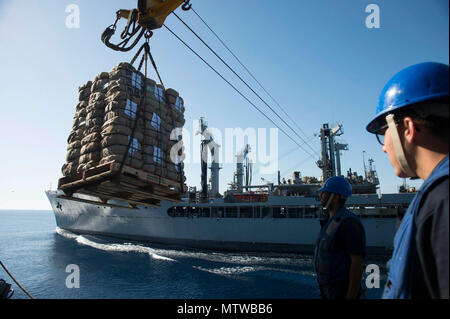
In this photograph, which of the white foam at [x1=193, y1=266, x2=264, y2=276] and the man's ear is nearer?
the man's ear

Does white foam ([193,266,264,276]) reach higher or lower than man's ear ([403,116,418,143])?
lower

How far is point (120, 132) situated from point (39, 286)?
11752 millimetres

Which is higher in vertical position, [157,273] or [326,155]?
[326,155]

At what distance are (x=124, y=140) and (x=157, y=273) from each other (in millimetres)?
10683

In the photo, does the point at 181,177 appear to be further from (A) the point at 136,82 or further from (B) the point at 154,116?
(A) the point at 136,82

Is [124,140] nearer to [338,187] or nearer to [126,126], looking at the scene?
[126,126]

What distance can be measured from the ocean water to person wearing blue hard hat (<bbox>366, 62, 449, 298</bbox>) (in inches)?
404

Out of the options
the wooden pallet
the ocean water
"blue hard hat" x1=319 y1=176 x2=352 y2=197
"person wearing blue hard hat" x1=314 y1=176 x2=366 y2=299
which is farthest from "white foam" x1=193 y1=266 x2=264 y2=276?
"person wearing blue hard hat" x1=314 y1=176 x2=366 y2=299

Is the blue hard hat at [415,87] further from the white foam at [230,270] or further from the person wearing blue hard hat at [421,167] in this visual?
the white foam at [230,270]

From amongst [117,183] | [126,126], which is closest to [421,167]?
[117,183]

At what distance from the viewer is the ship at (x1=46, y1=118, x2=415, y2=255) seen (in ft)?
57.8

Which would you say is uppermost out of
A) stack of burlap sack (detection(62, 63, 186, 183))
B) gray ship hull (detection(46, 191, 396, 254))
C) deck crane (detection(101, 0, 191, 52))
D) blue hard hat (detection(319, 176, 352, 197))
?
deck crane (detection(101, 0, 191, 52))

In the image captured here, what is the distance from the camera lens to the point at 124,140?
541cm

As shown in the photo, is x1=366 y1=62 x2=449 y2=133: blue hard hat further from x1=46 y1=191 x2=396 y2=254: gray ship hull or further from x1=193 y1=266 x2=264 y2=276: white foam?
x1=46 y1=191 x2=396 y2=254: gray ship hull
